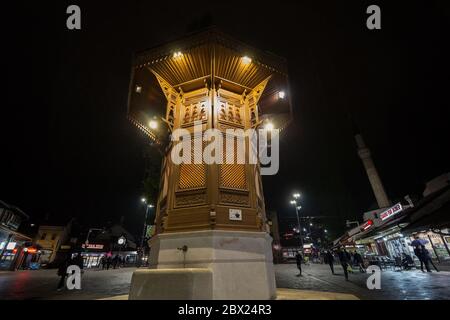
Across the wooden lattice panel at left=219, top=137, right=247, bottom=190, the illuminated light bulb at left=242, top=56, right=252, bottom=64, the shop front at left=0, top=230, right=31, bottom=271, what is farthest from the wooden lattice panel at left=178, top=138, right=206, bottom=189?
the shop front at left=0, top=230, right=31, bottom=271

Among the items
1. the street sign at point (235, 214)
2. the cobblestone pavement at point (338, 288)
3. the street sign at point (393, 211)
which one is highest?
the street sign at point (393, 211)

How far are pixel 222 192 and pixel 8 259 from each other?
38.9 m

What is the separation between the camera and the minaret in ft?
128

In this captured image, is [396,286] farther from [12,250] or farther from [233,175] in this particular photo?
[12,250]

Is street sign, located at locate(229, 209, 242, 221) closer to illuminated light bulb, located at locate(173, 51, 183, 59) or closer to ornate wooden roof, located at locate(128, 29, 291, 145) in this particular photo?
ornate wooden roof, located at locate(128, 29, 291, 145)

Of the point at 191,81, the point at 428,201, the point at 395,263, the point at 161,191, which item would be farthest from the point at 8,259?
the point at 428,201

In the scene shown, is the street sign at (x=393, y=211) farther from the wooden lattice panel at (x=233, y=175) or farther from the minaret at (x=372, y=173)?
the wooden lattice panel at (x=233, y=175)

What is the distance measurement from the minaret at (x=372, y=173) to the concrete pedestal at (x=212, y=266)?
141 ft

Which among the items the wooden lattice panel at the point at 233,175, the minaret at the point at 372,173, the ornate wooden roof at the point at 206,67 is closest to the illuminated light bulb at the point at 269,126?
the ornate wooden roof at the point at 206,67

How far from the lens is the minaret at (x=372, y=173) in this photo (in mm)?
39094

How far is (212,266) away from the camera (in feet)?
16.1

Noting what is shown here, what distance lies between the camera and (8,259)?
29.1m

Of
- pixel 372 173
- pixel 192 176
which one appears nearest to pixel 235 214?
pixel 192 176

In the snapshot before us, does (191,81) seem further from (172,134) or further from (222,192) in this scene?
(222,192)
